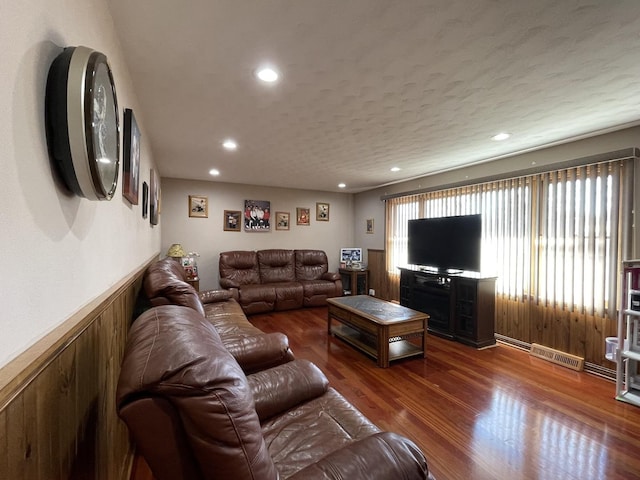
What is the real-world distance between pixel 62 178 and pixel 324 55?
4.61 ft

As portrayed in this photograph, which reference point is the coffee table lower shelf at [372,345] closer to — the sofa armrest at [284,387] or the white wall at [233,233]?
the sofa armrest at [284,387]

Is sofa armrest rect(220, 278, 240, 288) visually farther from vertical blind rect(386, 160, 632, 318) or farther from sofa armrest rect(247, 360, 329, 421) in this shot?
vertical blind rect(386, 160, 632, 318)

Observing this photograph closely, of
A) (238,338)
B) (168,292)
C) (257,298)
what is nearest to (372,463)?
(238,338)

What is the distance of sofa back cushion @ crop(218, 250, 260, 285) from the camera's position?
5.12 meters

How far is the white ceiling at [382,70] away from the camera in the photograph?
4.32ft

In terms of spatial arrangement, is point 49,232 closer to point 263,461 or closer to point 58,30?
point 58,30

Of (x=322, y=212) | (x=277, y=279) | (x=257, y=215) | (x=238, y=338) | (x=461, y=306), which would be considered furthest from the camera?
(x=322, y=212)

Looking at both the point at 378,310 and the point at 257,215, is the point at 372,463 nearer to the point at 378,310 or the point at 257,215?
the point at 378,310

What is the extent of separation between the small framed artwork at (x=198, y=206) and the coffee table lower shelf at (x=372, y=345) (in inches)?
128

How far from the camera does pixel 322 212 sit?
21.0ft

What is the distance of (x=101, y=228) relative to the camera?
1.19 meters

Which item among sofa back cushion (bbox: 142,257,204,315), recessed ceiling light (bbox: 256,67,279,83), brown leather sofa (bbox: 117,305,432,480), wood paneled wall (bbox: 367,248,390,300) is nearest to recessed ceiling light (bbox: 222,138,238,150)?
recessed ceiling light (bbox: 256,67,279,83)

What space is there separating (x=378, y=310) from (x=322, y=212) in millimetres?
3491

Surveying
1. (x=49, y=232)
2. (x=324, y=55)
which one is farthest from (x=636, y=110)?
(x=49, y=232)
